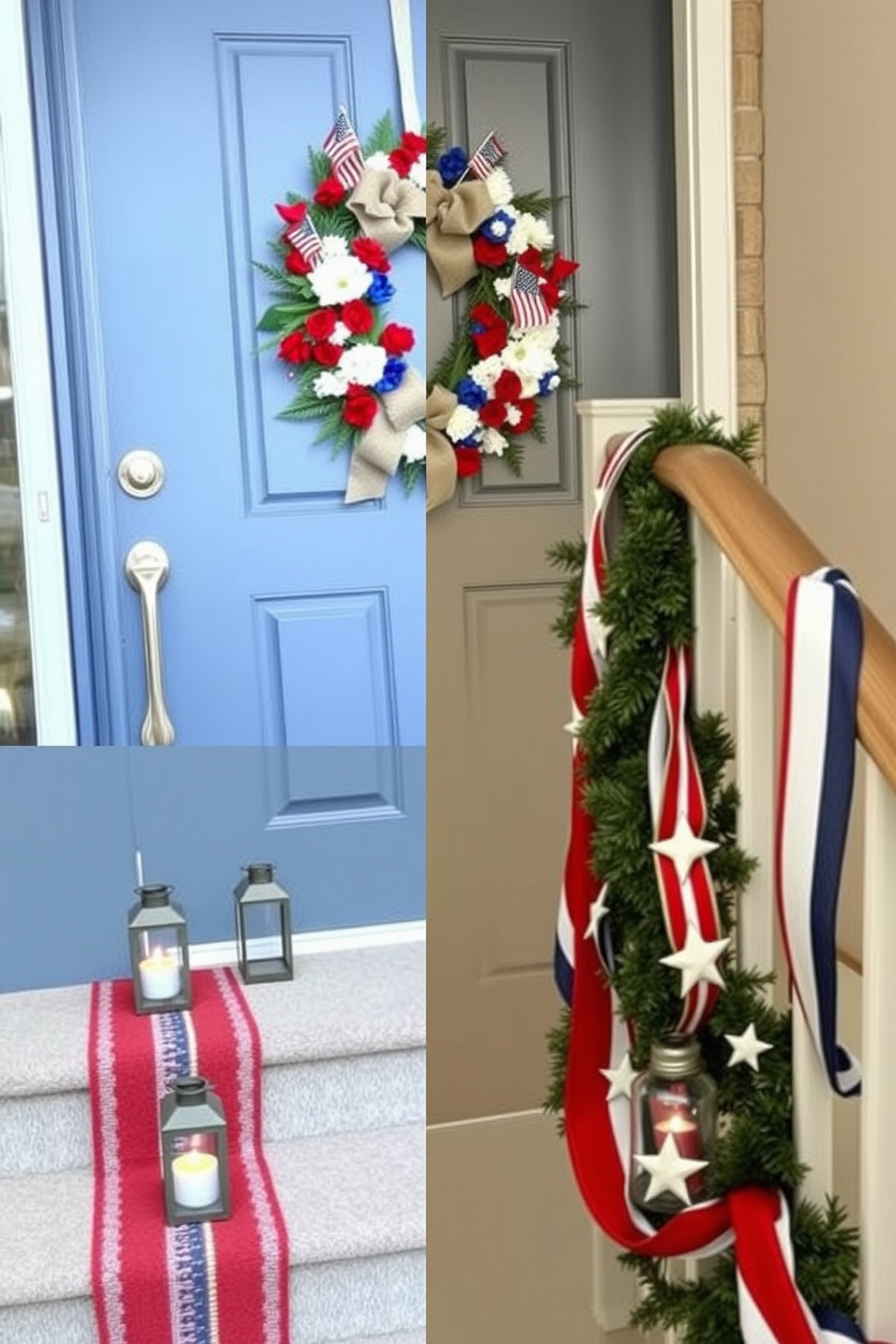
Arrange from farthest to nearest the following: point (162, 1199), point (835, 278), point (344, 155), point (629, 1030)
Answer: point (344, 155)
point (835, 278)
point (162, 1199)
point (629, 1030)

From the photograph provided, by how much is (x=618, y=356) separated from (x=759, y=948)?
Answer: 7.42ft

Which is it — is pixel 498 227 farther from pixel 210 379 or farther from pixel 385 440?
pixel 210 379

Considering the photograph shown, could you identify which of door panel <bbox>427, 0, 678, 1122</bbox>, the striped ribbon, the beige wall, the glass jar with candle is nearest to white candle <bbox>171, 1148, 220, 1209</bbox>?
door panel <bbox>427, 0, 678, 1122</bbox>

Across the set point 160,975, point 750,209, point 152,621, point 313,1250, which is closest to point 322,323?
point 152,621

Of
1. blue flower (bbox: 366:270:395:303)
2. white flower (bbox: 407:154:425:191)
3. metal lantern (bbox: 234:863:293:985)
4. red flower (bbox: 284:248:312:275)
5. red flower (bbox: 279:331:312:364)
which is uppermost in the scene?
white flower (bbox: 407:154:425:191)

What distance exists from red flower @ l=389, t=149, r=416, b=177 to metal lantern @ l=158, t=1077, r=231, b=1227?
6.25 ft

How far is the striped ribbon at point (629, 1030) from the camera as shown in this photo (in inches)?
→ 54.4

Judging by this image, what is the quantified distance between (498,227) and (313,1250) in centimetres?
198

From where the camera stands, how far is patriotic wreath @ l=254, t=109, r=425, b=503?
347cm

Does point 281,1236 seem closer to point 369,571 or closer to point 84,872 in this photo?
point 84,872

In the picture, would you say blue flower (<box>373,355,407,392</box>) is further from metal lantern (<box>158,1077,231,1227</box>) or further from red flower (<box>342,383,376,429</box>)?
metal lantern (<box>158,1077,231,1227</box>)

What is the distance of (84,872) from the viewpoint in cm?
338

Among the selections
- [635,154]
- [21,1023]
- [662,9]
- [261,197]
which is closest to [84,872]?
[21,1023]

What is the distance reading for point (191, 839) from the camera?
346 cm
